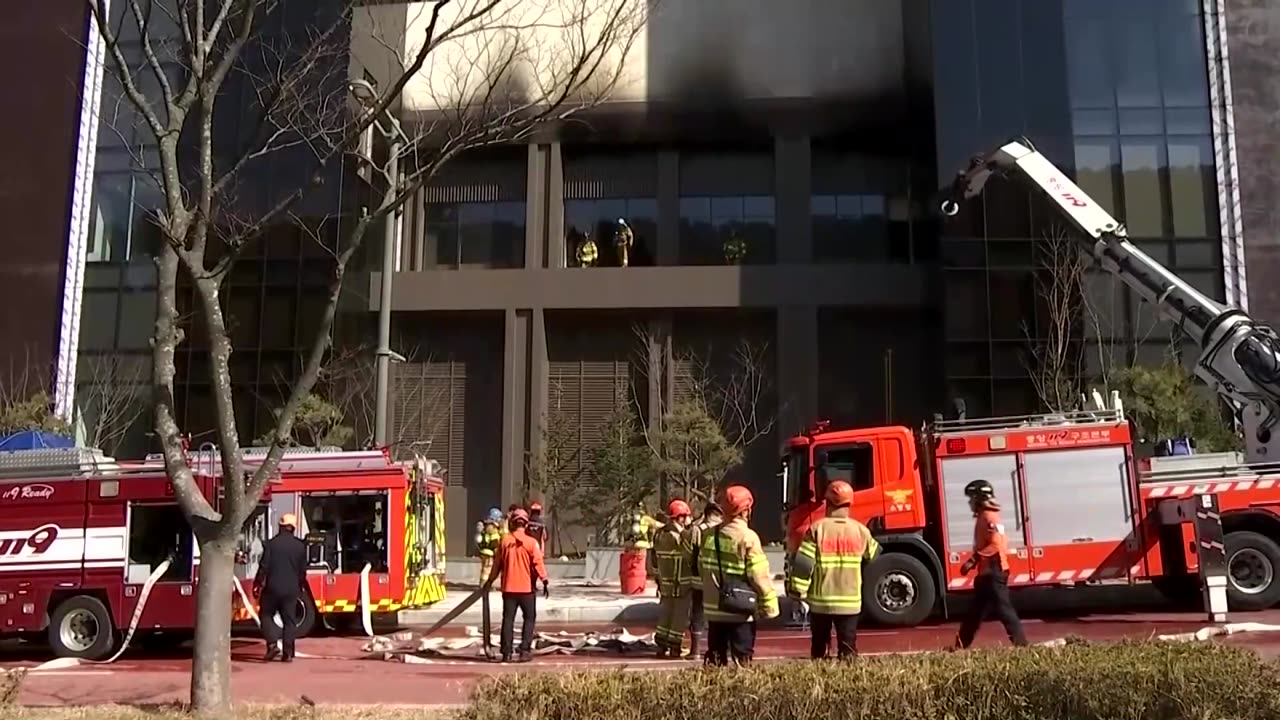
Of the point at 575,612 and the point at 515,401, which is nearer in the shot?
the point at 575,612

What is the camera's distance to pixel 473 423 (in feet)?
112

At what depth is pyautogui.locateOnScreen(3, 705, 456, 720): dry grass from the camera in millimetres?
8094

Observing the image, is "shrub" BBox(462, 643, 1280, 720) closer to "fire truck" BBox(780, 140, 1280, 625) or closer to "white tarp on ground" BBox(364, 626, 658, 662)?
"white tarp on ground" BBox(364, 626, 658, 662)

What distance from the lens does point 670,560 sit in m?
11.9

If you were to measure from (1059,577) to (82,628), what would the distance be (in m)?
12.8

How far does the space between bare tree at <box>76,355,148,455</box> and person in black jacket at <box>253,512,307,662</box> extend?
1887cm

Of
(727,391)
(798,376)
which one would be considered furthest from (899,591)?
(727,391)

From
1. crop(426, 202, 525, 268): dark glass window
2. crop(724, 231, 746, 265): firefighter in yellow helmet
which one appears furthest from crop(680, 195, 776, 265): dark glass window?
crop(426, 202, 525, 268): dark glass window

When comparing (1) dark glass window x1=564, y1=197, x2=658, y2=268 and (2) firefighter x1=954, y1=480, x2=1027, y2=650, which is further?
(1) dark glass window x1=564, y1=197, x2=658, y2=268

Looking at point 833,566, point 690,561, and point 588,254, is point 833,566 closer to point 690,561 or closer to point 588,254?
point 690,561

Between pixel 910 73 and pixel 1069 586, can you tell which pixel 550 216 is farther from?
pixel 1069 586

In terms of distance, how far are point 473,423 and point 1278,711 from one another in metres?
29.4

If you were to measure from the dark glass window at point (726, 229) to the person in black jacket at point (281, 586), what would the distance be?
22606mm

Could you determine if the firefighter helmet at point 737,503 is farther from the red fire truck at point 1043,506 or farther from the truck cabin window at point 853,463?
the truck cabin window at point 853,463
